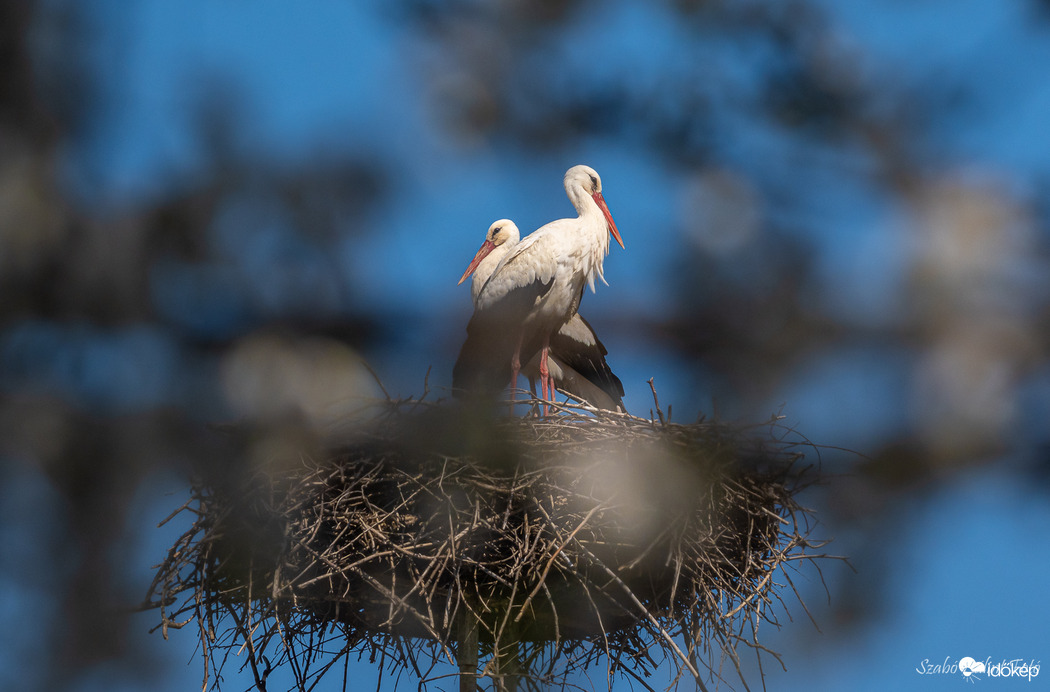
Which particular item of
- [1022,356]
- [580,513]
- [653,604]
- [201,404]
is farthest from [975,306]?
[653,604]

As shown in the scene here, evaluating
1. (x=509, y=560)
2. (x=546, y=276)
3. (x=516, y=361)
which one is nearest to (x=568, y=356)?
(x=516, y=361)

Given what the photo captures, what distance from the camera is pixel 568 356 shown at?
157 inches

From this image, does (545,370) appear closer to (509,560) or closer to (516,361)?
(516,361)

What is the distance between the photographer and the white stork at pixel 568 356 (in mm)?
3787

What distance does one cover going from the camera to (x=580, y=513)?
86.2 inches

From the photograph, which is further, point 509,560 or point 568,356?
point 568,356

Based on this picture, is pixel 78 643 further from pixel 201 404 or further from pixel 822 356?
pixel 822 356

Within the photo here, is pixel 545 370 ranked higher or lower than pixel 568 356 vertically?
lower

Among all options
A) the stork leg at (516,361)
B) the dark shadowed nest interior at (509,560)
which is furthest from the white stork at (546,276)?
the dark shadowed nest interior at (509,560)

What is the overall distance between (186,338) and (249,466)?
208mm

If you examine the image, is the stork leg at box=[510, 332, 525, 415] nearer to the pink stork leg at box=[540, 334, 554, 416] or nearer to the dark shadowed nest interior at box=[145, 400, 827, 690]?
the pink stork leg at box=[540, 334, 554, 416]

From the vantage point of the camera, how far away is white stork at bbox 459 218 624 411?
3787 millimetres

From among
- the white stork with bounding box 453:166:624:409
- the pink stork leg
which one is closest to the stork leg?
the white stork with bounding box 453:166:624:409

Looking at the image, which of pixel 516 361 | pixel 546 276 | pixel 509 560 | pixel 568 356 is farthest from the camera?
pixel 568 356
